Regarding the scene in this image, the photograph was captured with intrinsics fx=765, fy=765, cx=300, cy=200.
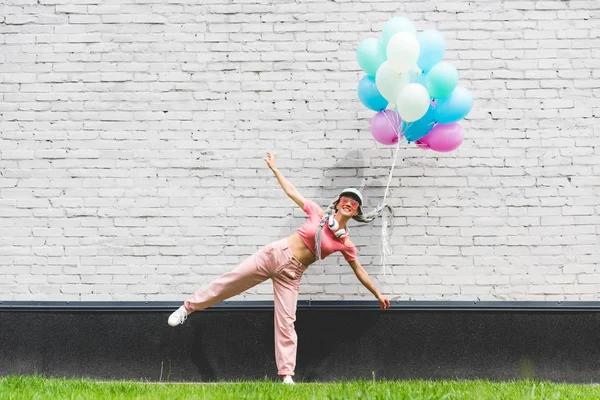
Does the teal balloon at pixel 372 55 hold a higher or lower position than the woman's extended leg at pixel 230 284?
higher

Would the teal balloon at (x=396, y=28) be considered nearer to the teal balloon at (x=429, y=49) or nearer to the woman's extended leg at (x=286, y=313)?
the teal balloon at (x=429, y=49)

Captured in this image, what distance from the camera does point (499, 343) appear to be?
563 cm

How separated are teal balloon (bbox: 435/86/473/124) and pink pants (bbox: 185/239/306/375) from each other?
1.39m

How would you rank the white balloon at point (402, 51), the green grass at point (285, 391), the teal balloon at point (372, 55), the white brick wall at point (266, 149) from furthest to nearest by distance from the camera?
1. the white brick wall at point (266, 149)
2. the teal balloon at point (372, 55)
3. the white balloon at point (402, 51)
4. the green grass at point (285, 391)

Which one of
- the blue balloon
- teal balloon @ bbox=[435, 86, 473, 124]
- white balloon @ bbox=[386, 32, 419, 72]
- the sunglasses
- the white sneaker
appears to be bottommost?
the white sneaker

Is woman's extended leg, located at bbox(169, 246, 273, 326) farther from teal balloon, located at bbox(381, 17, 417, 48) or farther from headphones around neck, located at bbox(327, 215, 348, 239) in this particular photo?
teal balloon, located at bbox(381, 17, 417, 48)

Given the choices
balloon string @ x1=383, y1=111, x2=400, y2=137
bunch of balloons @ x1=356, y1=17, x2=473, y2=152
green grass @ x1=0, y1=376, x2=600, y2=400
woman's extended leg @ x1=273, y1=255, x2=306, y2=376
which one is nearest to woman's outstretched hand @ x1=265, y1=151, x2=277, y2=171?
woman's extended leg @ x1=273, y1=255, x2=306, y2=376

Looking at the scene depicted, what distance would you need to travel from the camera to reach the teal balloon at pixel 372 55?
16.7 ft

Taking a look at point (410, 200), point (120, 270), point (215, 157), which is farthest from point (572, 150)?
point (120, 270)

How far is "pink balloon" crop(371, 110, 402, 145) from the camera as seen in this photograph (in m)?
5.21

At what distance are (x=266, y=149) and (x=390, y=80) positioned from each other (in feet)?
4.22

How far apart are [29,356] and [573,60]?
4.65 m

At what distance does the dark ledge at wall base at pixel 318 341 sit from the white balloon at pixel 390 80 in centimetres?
164

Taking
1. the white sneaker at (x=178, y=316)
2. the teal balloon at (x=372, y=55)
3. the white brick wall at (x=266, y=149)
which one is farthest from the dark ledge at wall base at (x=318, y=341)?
the teal balloon at (x=372, y=55)
